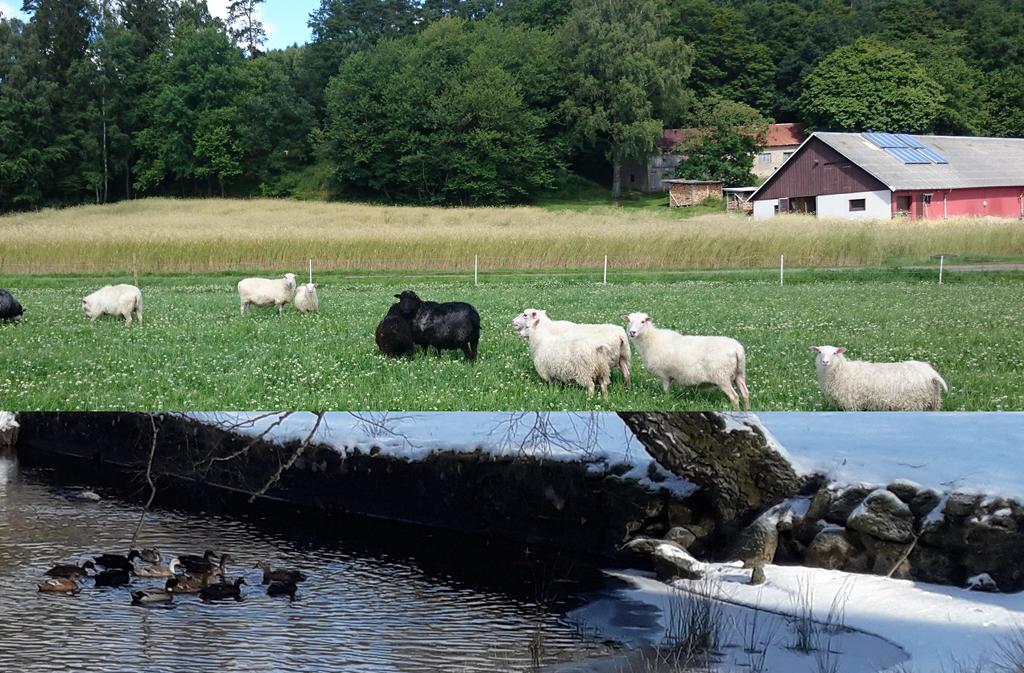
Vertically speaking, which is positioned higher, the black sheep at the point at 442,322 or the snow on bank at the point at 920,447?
the black sheep at the point at 442,322

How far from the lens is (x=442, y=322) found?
482cm

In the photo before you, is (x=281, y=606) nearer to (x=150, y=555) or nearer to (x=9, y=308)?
(x=150, y=555)

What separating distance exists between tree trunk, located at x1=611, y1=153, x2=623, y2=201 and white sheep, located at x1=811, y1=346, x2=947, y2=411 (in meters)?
1.03

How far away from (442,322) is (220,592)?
1.61 m

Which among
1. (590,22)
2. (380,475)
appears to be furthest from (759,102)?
(380,475)

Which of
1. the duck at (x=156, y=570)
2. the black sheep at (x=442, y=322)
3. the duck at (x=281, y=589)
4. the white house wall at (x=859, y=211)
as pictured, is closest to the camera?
the white house wall at (x=859, y=211)

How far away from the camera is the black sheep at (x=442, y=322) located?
→ 4.75m

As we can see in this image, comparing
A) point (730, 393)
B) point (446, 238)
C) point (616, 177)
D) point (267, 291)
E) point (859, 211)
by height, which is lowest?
point (730, 393)

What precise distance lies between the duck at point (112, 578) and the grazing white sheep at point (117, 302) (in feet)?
4.07

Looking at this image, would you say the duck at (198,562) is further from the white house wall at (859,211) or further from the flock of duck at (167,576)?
the white house wall at (859,211)

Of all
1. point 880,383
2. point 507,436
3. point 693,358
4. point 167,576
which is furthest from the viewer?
point 167,576

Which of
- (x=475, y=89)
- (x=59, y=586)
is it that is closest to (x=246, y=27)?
(x=475, y=89)

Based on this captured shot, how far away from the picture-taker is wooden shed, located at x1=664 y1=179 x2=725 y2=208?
13.5 feet

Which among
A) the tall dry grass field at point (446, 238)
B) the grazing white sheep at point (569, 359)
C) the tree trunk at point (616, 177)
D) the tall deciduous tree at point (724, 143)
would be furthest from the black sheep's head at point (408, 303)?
the tall deciduous tree at point (724, 143)
